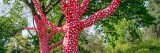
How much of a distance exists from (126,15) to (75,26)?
12.9 m

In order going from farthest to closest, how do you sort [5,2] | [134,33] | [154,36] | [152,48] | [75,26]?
[154,36]
[152,48]
[5,2]
[134,33]
[75,26]

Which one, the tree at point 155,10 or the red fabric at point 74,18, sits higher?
the tree at point 155,10

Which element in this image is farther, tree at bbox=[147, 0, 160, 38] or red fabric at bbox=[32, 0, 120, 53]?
tree at bbox=[147, 0, 160, 38]

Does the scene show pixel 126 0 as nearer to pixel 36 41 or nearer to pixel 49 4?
pixel 49 4

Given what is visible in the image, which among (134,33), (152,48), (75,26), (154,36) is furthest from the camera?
(154,36)

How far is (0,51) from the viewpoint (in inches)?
835

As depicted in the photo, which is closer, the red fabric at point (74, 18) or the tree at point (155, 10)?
the red fabric at point (74, 18)

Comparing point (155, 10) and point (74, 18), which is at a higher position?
point (155, 10)

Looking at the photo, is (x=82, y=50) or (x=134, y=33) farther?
(x=82, y=50)

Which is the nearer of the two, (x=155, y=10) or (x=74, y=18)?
(x=74, y=18)

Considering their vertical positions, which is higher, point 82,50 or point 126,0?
point 126,0

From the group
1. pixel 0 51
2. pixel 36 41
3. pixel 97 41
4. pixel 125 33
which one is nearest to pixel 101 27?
pixel 36 41

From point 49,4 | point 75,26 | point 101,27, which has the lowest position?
point 75,26

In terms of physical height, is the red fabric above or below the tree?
below
